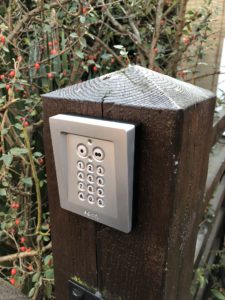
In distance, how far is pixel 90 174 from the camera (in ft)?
2.06

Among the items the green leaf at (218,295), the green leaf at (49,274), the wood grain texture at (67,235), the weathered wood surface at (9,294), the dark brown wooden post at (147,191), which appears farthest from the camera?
the green leaf at (218,295)

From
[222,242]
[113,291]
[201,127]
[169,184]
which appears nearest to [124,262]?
[113,291]

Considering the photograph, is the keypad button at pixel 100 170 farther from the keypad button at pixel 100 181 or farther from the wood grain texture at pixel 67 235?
the wood grain texture at pixel 67 235

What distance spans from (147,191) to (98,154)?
0.40 feet

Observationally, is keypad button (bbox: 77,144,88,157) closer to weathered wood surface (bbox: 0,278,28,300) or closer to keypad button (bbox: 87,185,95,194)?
keypad button (bbox: 87,185,95,194)

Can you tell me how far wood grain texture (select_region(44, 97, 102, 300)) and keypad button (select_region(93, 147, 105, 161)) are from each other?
0.10 m

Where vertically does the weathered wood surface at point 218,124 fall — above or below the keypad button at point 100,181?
below

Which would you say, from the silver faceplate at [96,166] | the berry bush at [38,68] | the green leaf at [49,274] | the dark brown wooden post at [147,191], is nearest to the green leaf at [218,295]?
the berry bush at [38,68]

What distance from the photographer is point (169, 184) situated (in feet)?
1.86

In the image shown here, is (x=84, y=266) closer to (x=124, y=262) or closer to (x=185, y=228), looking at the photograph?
(x=124, y=262)

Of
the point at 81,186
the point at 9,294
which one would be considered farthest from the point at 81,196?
the point at 9,294

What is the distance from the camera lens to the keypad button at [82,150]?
62cm

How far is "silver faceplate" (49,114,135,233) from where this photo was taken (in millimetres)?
562

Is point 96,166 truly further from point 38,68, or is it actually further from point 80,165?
point 38,68
